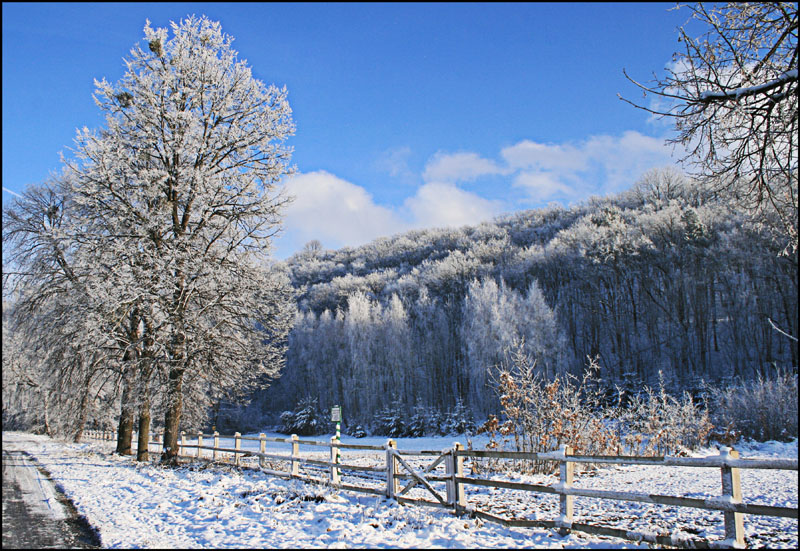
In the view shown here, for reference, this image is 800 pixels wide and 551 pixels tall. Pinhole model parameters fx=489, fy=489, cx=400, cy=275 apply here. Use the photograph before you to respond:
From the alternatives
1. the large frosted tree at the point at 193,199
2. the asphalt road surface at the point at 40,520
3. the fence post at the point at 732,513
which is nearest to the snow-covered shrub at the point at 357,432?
the large frosted tree at the point at 193,199

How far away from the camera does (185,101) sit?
44.5 ft

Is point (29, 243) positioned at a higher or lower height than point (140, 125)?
lower

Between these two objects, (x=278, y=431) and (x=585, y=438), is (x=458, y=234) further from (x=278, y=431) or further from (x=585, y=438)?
(x=585, y=438)

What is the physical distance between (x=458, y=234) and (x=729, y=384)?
46.5m

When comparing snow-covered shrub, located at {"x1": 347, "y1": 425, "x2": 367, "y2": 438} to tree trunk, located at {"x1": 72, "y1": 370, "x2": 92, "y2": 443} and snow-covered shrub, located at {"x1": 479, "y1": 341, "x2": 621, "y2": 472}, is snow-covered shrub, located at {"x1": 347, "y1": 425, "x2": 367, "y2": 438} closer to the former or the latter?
tree trunk, located at {"x1": 72, "y1": 370, "x2": 92, "y2": 443}

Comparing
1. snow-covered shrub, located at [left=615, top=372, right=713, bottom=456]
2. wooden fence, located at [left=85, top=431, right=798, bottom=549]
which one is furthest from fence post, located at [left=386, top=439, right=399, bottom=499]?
snow-covered shrub, located at [left=615, top=372, right=713, bottom=456]

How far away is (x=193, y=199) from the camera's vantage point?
44.7 ft

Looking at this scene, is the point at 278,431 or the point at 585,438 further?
the point at 278,431

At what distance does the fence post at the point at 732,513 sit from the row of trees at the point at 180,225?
35.8 ft

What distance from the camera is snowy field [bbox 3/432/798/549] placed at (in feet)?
19.5

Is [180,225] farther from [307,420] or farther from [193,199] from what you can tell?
[307,420]

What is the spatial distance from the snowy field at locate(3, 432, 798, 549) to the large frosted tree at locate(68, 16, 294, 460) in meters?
3.29

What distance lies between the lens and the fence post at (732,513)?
4875 mm

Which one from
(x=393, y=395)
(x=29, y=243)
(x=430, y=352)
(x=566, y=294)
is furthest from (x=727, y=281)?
(x=29, y=243)
